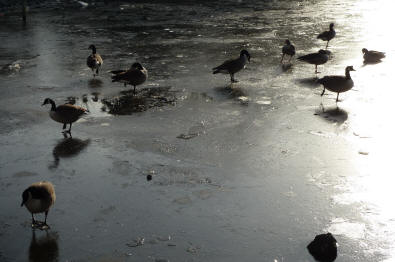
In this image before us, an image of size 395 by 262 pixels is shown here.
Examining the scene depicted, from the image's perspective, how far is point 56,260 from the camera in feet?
21.5

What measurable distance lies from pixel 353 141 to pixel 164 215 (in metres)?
4.97

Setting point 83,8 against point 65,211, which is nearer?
point 65,211

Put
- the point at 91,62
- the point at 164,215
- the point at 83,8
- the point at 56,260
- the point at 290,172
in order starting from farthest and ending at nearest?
the point at 83,8 → the point at 91,62 → the point at 290,172 → the point at 164,215 → the point at 56,260

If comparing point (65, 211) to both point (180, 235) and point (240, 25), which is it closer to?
point (180, 235)

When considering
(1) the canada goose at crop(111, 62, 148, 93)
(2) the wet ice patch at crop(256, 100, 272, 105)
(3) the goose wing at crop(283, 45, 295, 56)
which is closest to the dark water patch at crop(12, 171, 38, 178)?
(1) the canada goose at crop(111, 62, 148, 93)

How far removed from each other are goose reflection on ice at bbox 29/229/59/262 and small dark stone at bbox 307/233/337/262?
3.64m

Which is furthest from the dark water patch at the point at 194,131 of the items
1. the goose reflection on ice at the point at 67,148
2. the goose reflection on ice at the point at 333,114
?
the goose reflection on ice at the point at 333,114

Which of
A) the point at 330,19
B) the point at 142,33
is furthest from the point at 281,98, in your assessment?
the point at 330,19

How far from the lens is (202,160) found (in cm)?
967

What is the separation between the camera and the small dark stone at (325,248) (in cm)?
645

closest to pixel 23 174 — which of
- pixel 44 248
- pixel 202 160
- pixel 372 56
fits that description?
pixel 44 248

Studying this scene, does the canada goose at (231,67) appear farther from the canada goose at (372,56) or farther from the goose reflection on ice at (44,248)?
the goose reflection on ice at (44,248)

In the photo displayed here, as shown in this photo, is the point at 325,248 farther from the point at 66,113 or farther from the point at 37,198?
the point at 66,113

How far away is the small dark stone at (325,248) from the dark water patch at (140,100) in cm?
735
